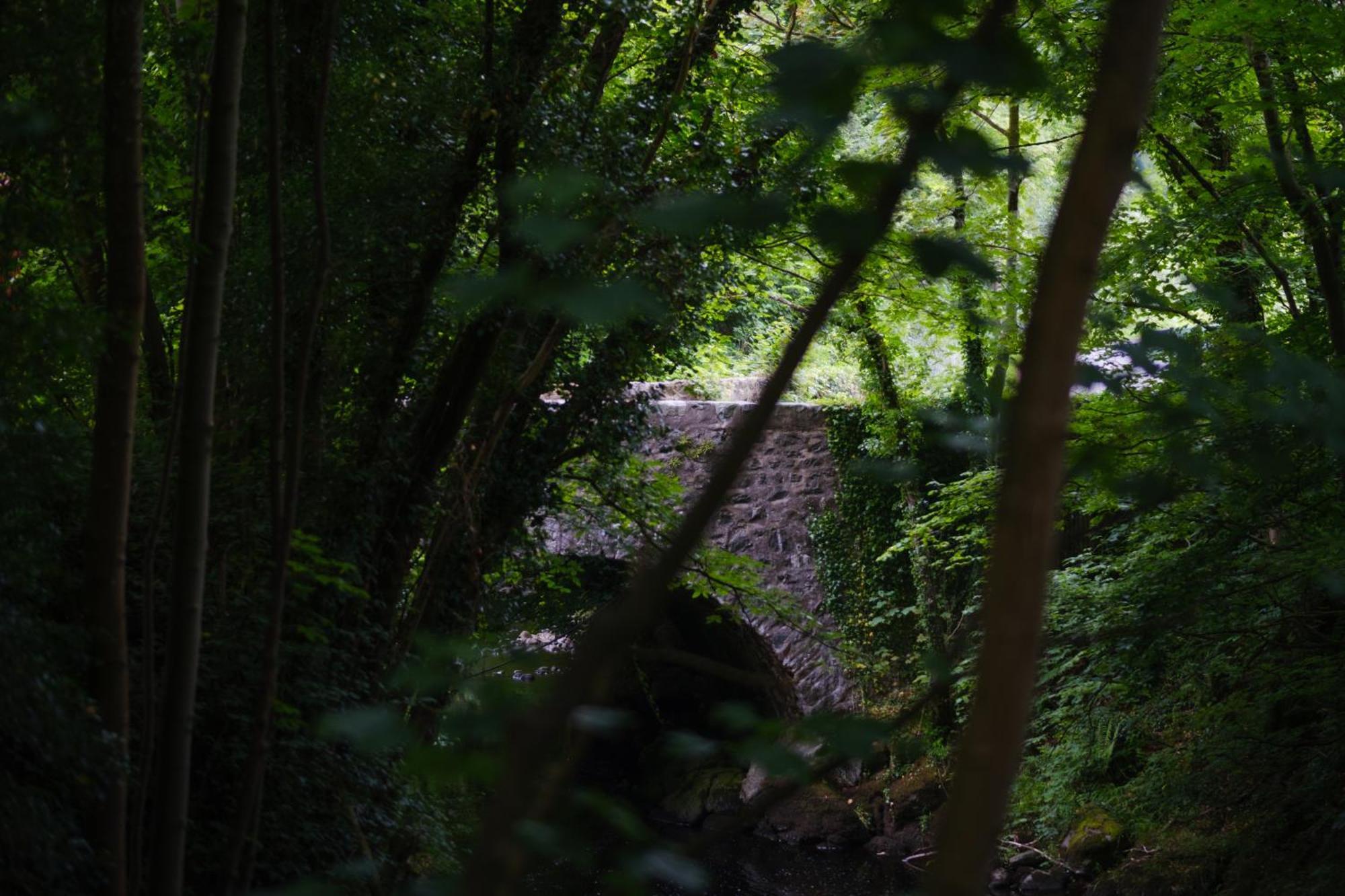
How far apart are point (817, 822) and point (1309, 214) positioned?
6.06 meters

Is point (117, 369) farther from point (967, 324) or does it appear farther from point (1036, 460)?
point (967, 324)

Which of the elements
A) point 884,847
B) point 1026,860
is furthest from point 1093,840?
point 884,847

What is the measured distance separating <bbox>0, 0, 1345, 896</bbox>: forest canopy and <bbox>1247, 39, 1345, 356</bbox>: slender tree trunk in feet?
0.08

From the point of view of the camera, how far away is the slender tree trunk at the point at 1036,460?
30.1 inches

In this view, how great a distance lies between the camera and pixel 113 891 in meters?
2.10

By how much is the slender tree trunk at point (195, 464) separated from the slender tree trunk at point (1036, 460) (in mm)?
1451

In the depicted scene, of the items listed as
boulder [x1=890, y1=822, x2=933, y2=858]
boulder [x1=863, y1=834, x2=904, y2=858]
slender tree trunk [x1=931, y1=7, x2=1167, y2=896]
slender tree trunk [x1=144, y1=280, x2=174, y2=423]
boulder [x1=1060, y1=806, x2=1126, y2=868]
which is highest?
slender tree trunk [x1=144, y1=280, x2=174, y2=423]

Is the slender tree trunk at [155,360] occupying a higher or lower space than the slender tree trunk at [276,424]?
higher

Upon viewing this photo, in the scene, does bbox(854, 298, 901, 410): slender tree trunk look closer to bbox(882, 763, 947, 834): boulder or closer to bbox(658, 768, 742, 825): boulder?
bbox(882, 763, 947, 834): boulder

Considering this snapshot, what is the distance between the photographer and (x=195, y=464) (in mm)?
1966

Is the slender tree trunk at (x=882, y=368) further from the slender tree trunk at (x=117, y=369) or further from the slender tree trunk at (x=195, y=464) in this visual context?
the slender tree trunk at (x=195, y=464)

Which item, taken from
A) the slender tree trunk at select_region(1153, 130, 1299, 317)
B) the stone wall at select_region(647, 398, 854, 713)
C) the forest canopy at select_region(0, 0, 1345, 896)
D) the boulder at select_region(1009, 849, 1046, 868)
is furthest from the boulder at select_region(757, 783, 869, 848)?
the slender tree trunk at select_region(1153, 130, 1299, 317)

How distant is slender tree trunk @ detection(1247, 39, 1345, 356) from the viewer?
175 inches

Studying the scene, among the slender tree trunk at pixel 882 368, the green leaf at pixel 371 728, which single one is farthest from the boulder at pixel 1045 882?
the green leaf at pixel 371 728
